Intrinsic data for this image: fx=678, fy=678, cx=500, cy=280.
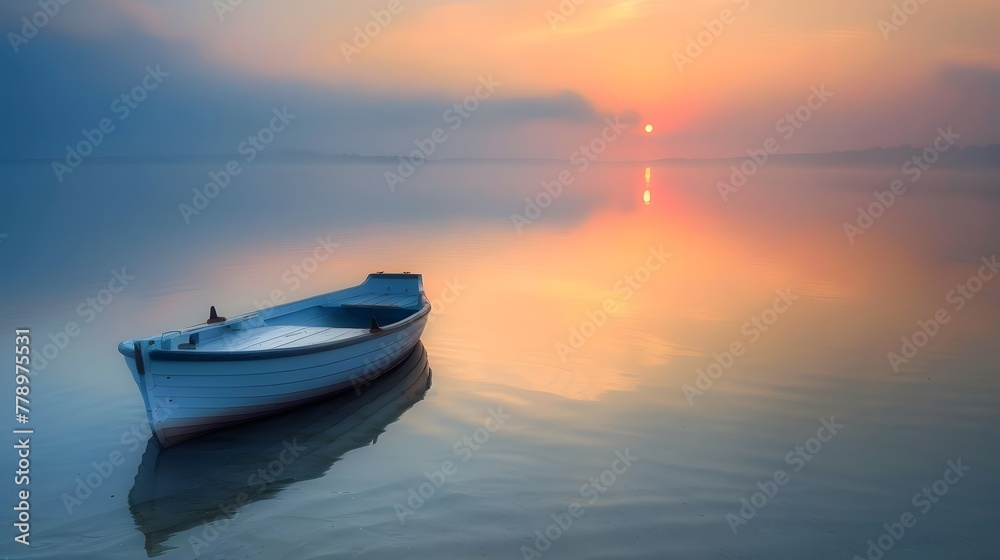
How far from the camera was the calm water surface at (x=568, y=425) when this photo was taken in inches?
289

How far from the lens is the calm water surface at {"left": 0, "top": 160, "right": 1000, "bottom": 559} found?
7.33m

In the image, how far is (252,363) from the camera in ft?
30.9

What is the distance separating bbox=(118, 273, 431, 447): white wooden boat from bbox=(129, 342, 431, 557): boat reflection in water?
24cm

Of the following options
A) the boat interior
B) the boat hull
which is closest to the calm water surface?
the boat hull

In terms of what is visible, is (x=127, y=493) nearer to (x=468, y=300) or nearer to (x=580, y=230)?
(x=468, y=300)

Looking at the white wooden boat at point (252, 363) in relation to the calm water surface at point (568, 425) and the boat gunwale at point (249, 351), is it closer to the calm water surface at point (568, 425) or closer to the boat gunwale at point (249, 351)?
the boat gunwale at point (249, 351)

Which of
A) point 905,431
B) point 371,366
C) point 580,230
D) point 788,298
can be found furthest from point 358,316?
point 580,230

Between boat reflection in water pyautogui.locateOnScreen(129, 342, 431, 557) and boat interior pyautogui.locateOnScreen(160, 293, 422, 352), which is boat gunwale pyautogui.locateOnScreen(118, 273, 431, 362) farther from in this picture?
boat reflection in water pyautogui.locateOnScreen(129, 342, 431, 557)

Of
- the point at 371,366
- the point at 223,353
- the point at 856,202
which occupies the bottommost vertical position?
the point at 856,202

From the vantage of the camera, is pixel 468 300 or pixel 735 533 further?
pixel 468 300

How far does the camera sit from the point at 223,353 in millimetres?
8984

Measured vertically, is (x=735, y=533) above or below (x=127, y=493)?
below

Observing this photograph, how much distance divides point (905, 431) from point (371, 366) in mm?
8355

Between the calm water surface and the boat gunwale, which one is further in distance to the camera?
the boat gunwale
